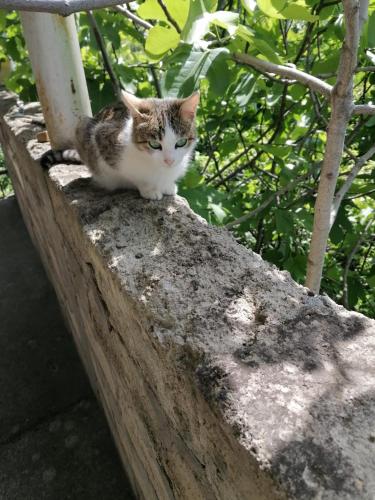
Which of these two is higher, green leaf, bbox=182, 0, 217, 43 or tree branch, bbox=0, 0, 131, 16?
tree branch, bbox=0, 0, 131, 16

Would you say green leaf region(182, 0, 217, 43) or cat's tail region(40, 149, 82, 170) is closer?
green leaf region(182, 0, 217, 43)

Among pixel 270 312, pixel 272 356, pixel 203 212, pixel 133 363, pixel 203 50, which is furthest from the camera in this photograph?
pixel 203 212

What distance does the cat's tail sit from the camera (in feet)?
7.29

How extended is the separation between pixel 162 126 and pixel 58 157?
2.48ft

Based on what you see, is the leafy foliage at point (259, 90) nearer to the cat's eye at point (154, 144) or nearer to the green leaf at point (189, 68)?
the green leaf at point (189, 68)

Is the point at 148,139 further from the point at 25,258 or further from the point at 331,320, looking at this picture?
the point at 25,258

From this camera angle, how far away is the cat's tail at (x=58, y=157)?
222 cm

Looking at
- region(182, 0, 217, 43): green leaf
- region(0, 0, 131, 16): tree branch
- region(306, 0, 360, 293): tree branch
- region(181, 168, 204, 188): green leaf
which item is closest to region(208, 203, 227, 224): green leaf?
region(181, 168, 204, 188): green leaf

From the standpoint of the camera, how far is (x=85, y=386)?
281 cm

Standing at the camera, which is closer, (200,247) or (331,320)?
(331,320)

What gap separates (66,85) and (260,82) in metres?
1.11

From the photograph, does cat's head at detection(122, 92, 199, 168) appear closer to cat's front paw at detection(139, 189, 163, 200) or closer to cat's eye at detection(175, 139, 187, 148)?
cat's eye at detection(175, 139, 187, 148)

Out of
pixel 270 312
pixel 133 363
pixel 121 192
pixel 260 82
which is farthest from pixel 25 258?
pixel 270 312

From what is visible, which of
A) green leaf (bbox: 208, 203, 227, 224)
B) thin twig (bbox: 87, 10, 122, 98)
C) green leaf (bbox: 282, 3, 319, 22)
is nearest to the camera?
green leaf (bbox: 282, 3, 319, 22)
